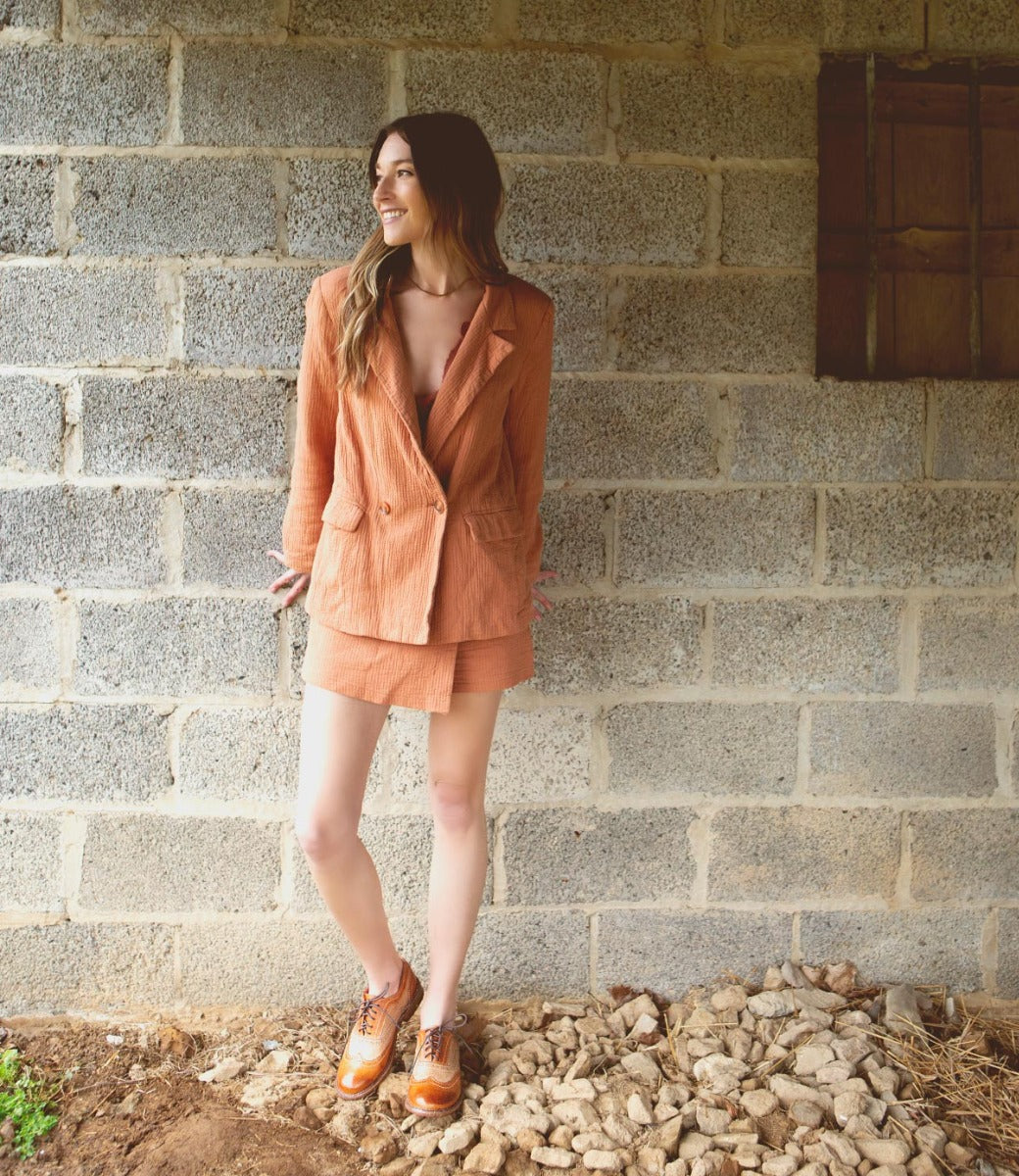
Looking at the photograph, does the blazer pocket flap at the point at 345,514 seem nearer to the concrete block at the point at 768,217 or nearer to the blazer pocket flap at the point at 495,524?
the blazer pocket flap at the point at 495,524

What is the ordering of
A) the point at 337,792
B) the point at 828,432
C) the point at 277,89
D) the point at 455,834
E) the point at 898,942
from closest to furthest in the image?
the point at 337,792 → the point at 455,834 → the point at 277,89 → the point at 828,432 → the point at 898,942

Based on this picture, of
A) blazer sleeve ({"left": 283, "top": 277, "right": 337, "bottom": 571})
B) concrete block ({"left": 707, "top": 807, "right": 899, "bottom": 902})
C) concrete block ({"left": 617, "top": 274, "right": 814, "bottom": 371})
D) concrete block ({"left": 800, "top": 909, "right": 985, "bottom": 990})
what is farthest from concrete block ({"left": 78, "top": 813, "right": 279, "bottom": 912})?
concrete block ({"left": 617, "top": 274, "right": 814, "bottom": 371})

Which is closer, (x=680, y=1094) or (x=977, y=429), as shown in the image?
(x=680, y=1094)

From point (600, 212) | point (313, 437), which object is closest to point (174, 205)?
point (313, 437)

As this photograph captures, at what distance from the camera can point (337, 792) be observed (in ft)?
6.21

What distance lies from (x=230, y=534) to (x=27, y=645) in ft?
1.75

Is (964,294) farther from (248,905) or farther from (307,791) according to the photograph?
(248,905)

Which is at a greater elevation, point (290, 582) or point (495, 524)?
point (495, 524)

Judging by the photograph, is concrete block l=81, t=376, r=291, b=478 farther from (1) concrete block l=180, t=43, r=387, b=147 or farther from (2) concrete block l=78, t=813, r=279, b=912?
(2) concrete block l=78, t=813, r=279, b=912

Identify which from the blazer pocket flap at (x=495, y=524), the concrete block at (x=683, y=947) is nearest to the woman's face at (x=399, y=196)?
the blazer pocket flap at (x=495, y=524)

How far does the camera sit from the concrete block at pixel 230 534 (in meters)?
2.25

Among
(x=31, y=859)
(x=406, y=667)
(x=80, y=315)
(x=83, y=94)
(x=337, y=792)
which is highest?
(x=83, y=94)

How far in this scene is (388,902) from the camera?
2.34 meters

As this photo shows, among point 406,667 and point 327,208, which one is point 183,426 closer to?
point 327,208
